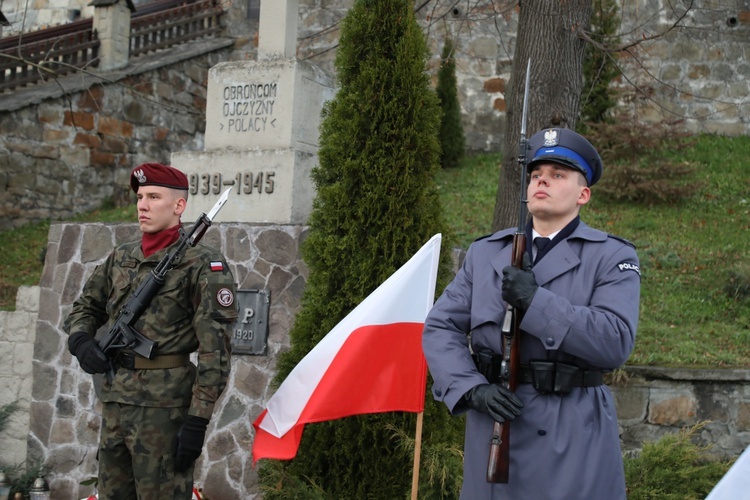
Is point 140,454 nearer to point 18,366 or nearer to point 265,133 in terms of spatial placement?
point 265,133

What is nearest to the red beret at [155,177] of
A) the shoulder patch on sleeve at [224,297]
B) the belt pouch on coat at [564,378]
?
the shoulder patch on sleeve at [224,297]

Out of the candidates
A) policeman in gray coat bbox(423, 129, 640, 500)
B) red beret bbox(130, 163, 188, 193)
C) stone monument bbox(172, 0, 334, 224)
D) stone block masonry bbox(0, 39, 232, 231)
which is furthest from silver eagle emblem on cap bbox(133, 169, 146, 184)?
stone block masonry bbox(0, 39, 232, 231)

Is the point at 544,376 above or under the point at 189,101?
under

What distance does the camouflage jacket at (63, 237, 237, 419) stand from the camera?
4.12m

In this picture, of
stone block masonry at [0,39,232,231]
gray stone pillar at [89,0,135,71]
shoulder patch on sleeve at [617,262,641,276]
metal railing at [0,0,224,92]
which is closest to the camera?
shoulder patch on sleeve at [617,262,641,276]

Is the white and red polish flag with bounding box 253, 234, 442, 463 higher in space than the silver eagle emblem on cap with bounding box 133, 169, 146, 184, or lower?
lower

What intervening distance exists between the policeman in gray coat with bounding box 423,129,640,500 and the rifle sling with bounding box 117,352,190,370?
1384mm

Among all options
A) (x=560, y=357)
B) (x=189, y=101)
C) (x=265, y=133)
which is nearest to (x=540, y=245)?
(x=560, y=357)

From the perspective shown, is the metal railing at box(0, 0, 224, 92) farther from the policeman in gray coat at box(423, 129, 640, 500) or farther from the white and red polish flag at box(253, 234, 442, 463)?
the policeman in gray coat at box(423, 129, 640, 500)

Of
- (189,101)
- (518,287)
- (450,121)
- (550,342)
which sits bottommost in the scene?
(550,342)

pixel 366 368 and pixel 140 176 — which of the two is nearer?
pixel 140 176

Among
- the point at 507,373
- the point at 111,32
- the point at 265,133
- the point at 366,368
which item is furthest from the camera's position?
the point at 111,32

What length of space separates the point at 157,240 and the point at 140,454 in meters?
0.99

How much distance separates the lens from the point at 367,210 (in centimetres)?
561
